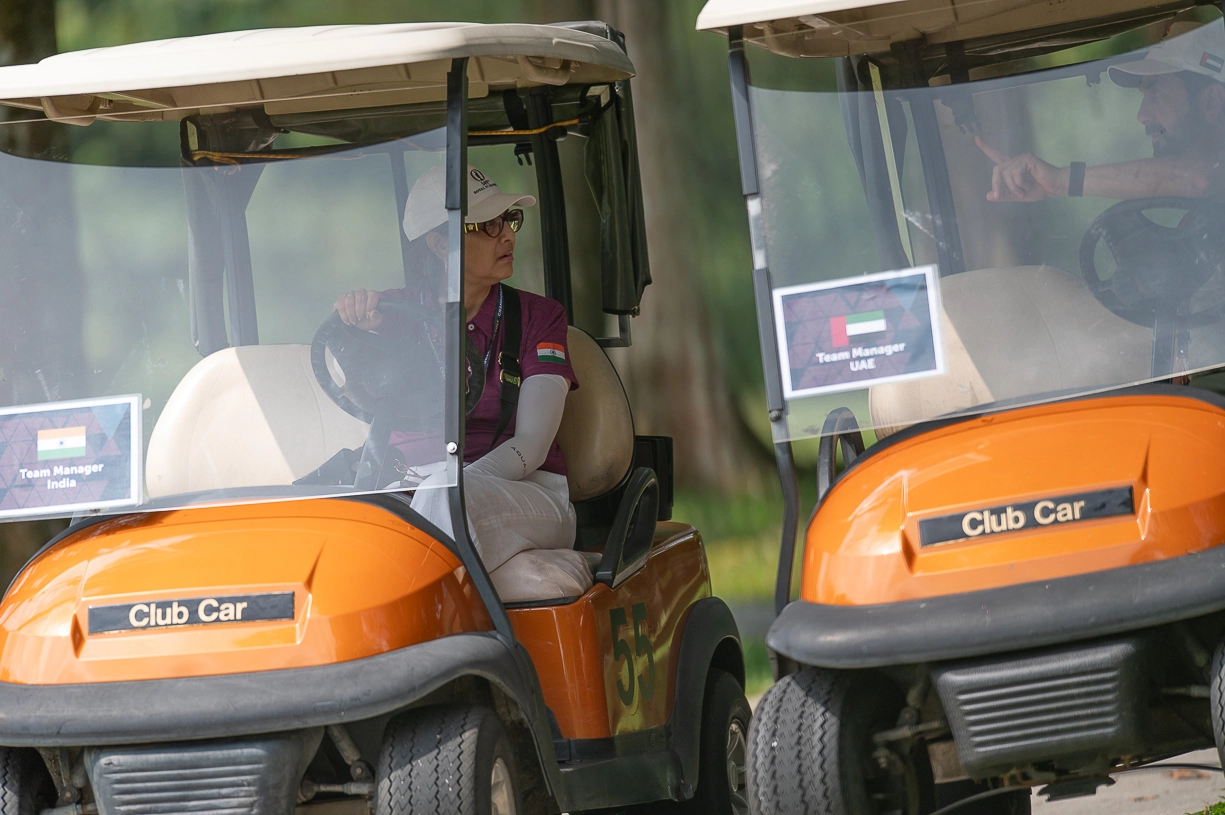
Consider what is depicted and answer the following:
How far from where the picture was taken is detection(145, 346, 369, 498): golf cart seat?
2801 millimetres

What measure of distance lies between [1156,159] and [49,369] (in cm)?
213

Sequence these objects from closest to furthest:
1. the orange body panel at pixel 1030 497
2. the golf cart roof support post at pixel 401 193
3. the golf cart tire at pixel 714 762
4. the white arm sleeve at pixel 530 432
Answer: the orange body panel at pixel 1030 497
the golf cart roof support post at pixel 401 193
the white arm sleeve at pixel 530 432
the golf cart tire at pixel 714 762

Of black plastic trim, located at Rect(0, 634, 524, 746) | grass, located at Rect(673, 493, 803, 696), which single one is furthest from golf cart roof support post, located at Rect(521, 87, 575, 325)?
grass, located at Rect(673, 493, 803, 696)

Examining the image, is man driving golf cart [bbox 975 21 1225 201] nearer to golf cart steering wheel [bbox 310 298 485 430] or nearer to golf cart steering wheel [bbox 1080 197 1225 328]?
golf cart steering wheel [bbox 1080 197 1225 328]

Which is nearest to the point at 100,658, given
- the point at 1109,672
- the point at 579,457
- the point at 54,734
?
the point at 54,734

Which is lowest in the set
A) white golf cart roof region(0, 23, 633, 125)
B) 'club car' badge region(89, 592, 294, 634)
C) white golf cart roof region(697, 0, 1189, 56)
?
'club car' badge region(89, 592, 294, 634)

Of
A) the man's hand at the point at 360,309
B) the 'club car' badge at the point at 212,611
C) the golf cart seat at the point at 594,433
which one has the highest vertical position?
the man's hand at the point at 360,309

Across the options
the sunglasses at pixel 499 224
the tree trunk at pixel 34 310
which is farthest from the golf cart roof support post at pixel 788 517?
the tree trunk at pixel 34 310

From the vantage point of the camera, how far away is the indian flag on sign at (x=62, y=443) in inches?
107

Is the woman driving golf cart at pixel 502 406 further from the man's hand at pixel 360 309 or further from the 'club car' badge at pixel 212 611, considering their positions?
the 'club car' badge at pixel 212 611

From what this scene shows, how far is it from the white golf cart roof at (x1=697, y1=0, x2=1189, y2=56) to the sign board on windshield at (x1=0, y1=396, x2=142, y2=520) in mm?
1347

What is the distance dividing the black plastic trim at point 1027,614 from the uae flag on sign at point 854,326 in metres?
0.50

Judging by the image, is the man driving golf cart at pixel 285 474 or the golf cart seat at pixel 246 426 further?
the golf cart seat at pixel 246 426

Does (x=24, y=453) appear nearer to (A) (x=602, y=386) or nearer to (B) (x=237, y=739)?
(B) (x=237, y=739)
